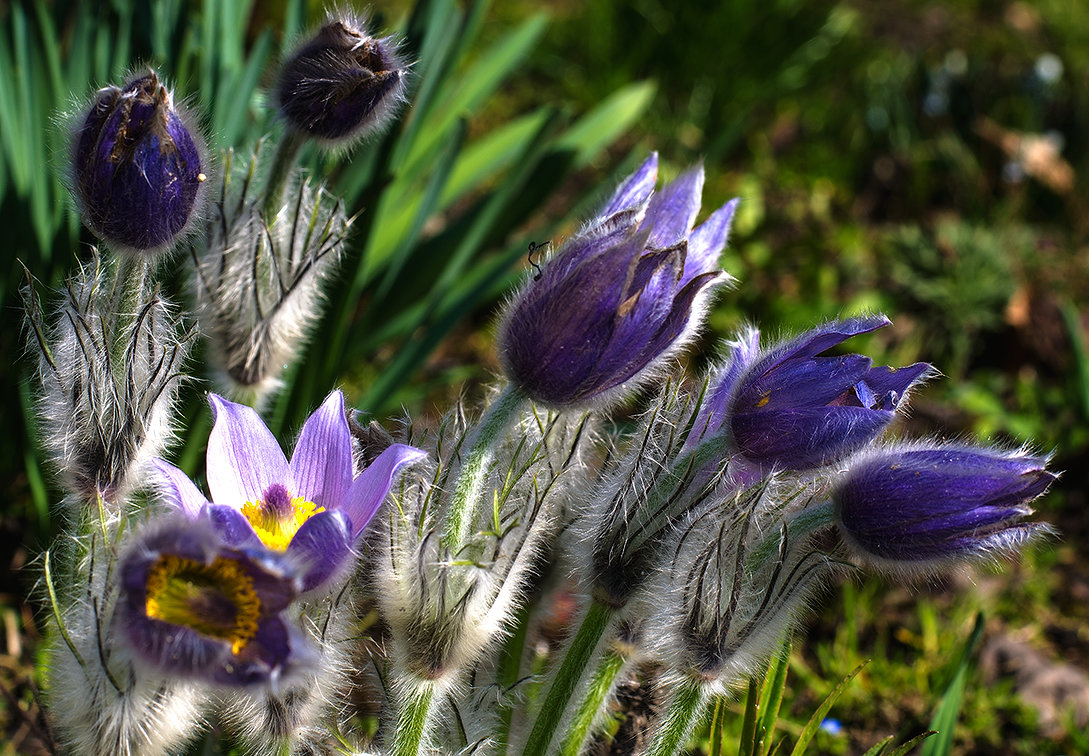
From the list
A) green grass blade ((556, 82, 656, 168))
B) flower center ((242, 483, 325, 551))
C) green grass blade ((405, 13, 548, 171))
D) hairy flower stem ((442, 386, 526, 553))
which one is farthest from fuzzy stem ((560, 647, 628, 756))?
green grass blade ((405, 13, 548, 171))

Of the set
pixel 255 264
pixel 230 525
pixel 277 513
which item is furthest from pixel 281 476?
pixel 255 264

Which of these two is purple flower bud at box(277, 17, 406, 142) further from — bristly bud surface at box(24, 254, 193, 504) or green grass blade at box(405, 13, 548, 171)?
green grass blade at box(405, 13, 548, 171)

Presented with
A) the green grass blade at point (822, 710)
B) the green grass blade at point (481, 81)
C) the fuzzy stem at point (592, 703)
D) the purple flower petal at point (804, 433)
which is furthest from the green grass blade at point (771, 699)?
the green grass blade at point (481, 81)

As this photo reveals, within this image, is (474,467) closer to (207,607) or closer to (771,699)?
(207,607)

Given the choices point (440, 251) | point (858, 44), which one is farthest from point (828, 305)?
point (858, 44)

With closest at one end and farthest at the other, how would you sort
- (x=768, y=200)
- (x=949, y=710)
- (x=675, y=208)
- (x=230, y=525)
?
(x=230, y=525) < (x=675, y=208) < (x=949, y=710) < (x=768, y=200)

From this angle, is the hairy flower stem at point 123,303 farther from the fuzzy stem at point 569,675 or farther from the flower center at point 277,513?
the fuzzy stem at point 569,675
